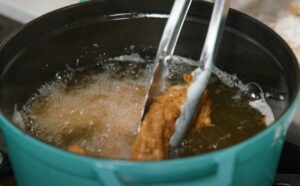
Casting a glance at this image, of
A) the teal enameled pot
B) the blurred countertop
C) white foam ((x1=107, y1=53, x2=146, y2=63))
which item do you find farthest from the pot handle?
the blurred countertop

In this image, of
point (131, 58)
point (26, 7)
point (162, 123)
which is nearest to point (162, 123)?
point (162, 123)

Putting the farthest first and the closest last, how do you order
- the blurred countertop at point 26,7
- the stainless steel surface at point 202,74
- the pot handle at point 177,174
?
1. the blurred countertop at point 26,7
2. the stainless steel surface at point 202,74
3. the pot handle at point 177,174

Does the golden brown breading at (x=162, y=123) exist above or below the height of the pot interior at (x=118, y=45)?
below

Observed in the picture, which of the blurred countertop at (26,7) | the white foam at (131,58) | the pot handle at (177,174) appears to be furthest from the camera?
the blurred countertop at (26,7)

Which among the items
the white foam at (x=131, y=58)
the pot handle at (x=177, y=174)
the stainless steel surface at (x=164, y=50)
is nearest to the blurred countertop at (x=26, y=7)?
the white foam at (x=131, y=58)

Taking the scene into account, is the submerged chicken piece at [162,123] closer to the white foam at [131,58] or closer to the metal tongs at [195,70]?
the metal tongs at [195,70]

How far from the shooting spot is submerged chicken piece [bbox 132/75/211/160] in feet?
1.48

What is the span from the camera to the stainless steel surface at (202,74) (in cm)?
51

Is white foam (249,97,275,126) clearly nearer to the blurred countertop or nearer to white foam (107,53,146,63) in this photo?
white foam (107,53,146,63)

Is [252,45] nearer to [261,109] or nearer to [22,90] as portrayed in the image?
[261,109]

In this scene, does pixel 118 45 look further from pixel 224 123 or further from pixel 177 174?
pixel 177 174

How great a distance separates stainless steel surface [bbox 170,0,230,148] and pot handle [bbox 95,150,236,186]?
0.41 feet

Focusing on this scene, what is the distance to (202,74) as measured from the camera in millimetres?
507

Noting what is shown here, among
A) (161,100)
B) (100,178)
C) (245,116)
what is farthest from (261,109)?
(100,178)
